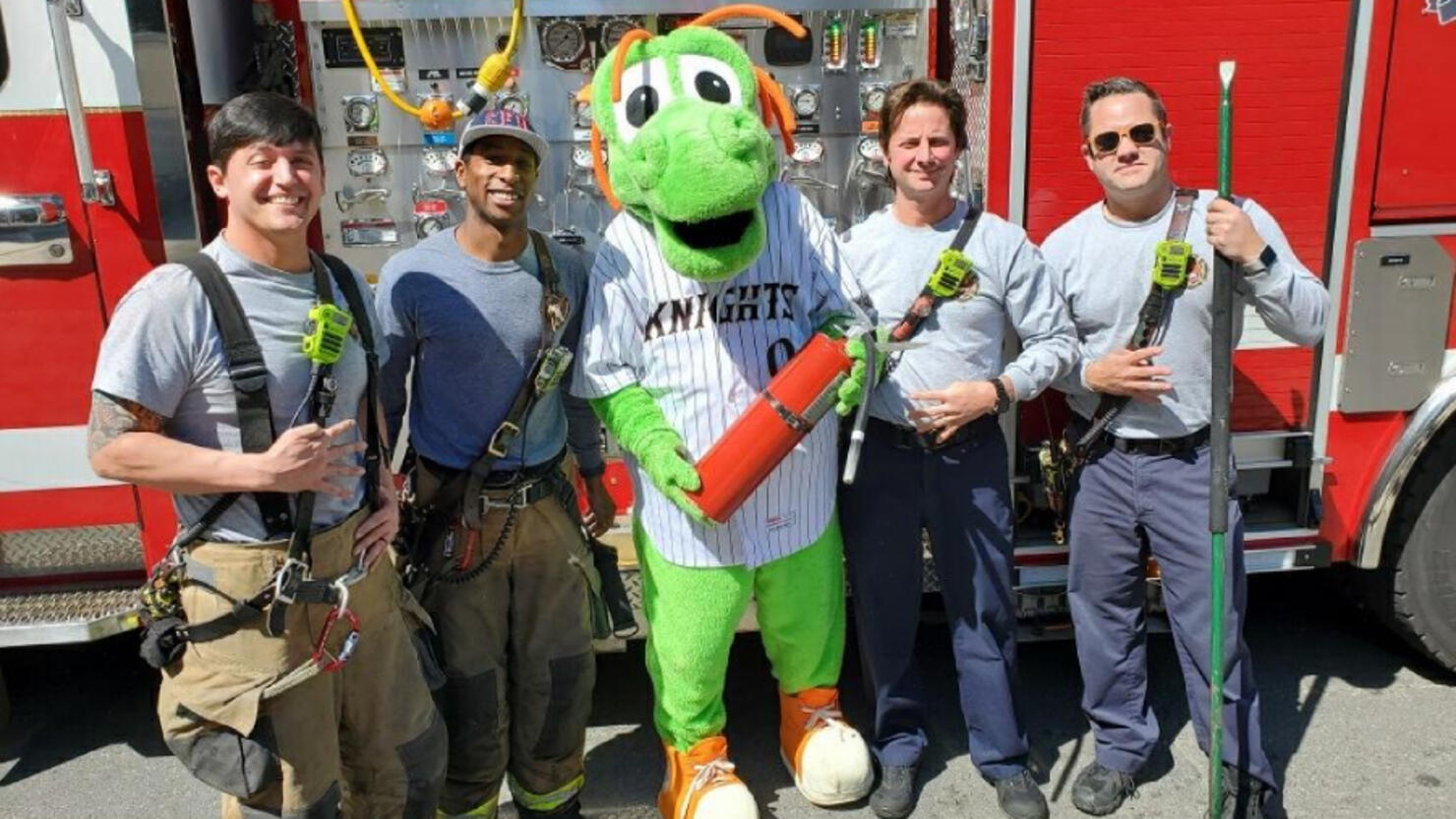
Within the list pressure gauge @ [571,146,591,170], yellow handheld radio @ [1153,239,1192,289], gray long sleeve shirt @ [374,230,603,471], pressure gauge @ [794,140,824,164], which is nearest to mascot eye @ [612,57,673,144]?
gray long sleeve shirt @ [374,230,603,471]

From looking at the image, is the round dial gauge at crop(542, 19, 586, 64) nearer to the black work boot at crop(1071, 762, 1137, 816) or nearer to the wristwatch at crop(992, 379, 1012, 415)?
the wristwatch at crop(992, 379, 1012, 415)

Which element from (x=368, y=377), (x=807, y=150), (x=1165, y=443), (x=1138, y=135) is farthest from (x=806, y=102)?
(x=368, y=377)

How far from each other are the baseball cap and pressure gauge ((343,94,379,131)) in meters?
0.84

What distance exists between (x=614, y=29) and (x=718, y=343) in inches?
43.6

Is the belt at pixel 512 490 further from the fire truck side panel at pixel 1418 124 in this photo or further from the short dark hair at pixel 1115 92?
the fire truck side panel at pixel 1418 124

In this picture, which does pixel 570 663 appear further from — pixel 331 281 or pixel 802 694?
pixel 331 281

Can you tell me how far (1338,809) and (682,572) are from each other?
1929 millimetres

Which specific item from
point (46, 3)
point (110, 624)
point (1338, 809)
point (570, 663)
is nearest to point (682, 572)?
point (570, 663)

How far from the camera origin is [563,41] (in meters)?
3.25

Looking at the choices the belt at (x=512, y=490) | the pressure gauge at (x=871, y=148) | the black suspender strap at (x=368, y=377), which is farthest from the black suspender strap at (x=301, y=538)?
the pressure gauge at (x=871, y=148)

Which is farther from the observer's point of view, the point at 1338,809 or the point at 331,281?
the point at 1338,809

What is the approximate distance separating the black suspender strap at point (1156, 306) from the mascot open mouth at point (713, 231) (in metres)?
1.08

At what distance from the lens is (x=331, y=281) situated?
229cm

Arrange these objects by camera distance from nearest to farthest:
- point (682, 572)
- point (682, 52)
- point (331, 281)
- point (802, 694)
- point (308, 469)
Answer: point (308, 469) < point (331, 281) < point (682, 52) < point (682, 572) < point (802, 694)
